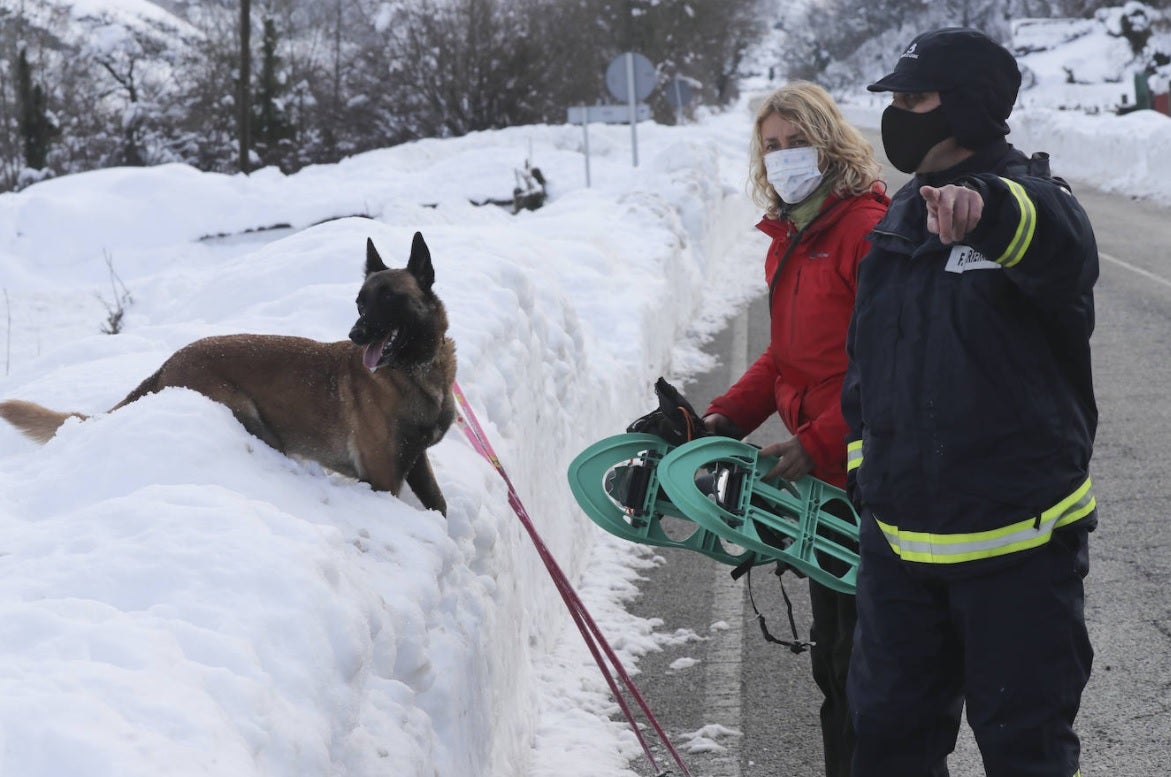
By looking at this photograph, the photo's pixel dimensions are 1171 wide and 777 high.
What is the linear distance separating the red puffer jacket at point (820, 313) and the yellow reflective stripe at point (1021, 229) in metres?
0.91

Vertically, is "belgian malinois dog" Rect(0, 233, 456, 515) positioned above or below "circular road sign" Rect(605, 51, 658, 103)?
below

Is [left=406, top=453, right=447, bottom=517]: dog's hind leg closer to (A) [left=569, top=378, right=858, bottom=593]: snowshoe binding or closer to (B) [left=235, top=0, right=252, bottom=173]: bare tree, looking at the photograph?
(A) [left=569, top=378, right=858, bottom=593]: snowshoe binding

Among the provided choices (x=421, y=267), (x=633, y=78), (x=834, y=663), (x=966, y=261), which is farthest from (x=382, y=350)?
(x=633, y=78)

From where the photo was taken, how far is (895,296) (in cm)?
268

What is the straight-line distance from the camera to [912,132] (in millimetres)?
2732

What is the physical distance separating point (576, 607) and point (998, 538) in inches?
66.6

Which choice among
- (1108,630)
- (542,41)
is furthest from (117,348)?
(542,41)

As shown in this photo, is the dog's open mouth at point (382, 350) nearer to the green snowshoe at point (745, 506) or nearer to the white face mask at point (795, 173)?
the green snowshoe at point (745, 506)

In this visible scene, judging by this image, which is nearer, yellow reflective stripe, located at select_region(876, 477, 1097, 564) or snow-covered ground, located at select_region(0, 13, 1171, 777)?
snow-covered ground, located at select_region(0, 13, 1171, 777)

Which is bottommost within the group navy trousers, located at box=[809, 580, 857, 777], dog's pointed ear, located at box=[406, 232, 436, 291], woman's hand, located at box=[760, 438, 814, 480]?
navy trousers, located at box=[809, 580, 857, 777]

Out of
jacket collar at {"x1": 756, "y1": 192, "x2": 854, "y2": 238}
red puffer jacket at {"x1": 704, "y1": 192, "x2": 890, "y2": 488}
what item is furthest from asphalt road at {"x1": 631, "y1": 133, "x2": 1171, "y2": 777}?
jacket collar at {"x1": 756, "y1": 192, "x2": 854, "y2": 238}

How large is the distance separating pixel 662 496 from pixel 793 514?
0.49m

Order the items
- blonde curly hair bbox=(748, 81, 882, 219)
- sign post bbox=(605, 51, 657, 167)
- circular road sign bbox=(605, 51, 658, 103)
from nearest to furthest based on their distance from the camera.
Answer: blonde curly hair bbox=(748, 81, 882, 219) < sign post bbox=(605, 51, 657, 167) < circular road sign bbox=(605, 51, 658, 103)

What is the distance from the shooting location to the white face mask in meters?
3.46
